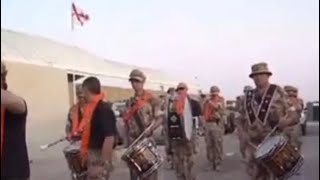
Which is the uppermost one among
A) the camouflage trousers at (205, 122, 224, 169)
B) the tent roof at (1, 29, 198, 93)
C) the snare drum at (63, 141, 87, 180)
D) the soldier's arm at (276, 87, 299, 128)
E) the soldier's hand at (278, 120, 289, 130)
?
the tent roof at (1, 29, 198, 93)

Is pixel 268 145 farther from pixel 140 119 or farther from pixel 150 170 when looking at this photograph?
pixel 140 119

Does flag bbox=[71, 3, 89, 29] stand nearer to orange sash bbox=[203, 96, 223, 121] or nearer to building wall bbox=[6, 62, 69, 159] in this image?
building wall bbox=[6, 62, 69, 159]

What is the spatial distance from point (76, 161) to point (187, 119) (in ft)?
13.0

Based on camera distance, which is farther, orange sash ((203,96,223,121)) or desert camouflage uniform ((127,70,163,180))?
orange sash ((203,96,223,121))

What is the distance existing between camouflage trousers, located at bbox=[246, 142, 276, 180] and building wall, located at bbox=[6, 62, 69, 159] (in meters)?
19.6

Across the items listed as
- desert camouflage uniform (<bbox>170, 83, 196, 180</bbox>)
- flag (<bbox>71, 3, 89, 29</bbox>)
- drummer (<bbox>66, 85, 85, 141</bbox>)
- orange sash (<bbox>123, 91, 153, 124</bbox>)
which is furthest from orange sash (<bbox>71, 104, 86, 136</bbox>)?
flag (<bbox>71, 3, 89, 29</bbox>)

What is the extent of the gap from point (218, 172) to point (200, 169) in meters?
0.78

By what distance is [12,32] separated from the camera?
43719 millimetres

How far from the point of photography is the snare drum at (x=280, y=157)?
780cm

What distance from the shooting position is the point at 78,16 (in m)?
38.1

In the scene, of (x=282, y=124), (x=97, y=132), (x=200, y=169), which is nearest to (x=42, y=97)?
(x=200, y=169)

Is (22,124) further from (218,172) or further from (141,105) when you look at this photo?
(218,172)


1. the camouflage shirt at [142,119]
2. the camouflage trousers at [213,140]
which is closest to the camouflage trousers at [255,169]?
the camouflage shirt at [142,119]

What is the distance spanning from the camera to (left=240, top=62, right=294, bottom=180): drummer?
27.6 feet
